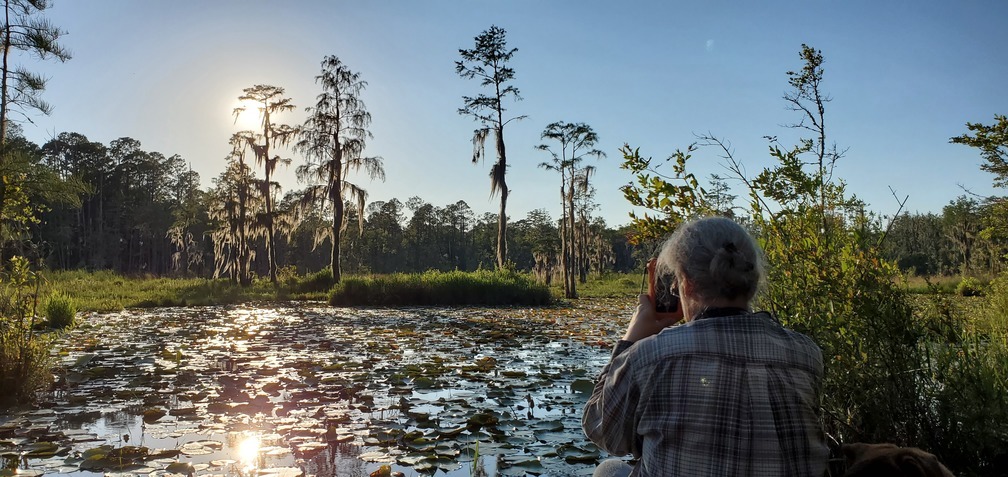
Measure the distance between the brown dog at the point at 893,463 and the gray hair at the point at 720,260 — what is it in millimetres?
498

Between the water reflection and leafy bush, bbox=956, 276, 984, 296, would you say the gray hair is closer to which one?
the water reflection

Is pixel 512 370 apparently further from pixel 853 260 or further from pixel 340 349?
pixel 853 260

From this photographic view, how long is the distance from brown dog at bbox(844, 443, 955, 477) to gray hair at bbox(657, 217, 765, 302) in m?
0.50

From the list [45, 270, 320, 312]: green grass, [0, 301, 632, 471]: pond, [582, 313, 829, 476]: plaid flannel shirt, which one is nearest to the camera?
[582, 313, 829, 476]: plaid flannel shirt

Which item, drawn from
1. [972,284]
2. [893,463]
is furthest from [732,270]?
[972,284]

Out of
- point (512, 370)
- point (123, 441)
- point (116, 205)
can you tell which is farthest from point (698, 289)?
point (116, 205)

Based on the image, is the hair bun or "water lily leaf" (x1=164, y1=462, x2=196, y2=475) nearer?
the hair bun

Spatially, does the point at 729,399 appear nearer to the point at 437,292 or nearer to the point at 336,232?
the point at 437,292

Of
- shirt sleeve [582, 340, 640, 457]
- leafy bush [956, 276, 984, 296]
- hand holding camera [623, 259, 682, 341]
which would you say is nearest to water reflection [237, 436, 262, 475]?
shirt sleeve [582, 340, 640, 457]

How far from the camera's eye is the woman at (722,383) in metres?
1.58

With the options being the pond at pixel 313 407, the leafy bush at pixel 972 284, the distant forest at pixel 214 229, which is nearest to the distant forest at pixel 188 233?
the distant forest at pixel 214 229

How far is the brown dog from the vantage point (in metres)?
1.47

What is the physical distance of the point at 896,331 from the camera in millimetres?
3008

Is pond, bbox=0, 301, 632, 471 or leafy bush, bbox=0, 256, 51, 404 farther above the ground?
leafy bush, bbox=0, 256, 51, 404
